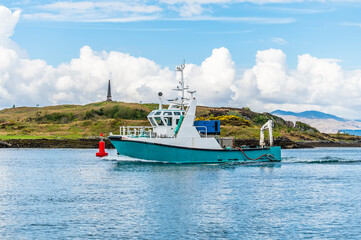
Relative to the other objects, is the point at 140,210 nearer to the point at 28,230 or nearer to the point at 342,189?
the point at 28,230

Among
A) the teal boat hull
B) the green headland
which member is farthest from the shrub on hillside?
the teal boat hull

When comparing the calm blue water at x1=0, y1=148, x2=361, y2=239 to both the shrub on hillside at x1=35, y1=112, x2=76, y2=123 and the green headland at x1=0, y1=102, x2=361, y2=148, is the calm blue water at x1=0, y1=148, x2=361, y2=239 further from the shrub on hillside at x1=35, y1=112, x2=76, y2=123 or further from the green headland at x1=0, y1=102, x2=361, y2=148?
the shrub on hillside at x1=35, y1=112, x2=76, y2=123

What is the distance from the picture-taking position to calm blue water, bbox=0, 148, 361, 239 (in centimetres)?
2089

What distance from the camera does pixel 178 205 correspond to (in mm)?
26844

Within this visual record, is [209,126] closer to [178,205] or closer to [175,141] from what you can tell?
[175,141]

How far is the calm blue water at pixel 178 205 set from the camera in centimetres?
2089

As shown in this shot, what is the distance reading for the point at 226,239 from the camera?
19625 mm

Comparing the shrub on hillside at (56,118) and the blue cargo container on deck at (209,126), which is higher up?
the shrub on hillside at (56,118)

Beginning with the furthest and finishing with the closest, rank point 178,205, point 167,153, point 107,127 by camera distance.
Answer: point 107,127
point 167,153
point 178,205

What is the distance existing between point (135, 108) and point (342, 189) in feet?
472

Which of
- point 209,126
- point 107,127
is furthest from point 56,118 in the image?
point 209,126

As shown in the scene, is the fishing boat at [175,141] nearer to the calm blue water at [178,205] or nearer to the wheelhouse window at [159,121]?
the wheelhouse window at [159,121]

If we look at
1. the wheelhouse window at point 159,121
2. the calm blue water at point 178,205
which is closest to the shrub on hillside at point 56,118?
the wheelhouse window at point 159,121

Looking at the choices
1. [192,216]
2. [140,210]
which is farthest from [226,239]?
[140,210]
